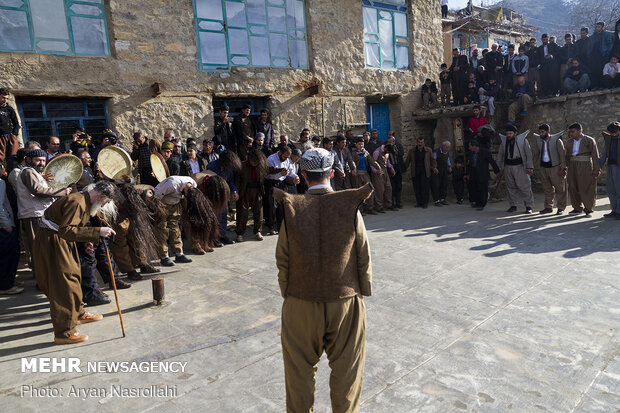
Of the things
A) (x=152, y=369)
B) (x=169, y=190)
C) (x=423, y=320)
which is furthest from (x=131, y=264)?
(x=423, y=320)

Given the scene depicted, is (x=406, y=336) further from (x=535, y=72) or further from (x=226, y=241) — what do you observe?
(x=535, y=72)

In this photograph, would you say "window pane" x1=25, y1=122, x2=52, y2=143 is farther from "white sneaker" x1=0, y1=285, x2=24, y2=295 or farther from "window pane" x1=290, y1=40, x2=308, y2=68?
"window pane" x1=290, y1=40, x2=308, y2=68

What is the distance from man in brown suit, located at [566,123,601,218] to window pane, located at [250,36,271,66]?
22.9 feet

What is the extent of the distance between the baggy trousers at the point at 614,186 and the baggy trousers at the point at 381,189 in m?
4.47

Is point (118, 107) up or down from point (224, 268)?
up

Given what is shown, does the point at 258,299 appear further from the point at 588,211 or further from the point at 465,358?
the point at 588,211

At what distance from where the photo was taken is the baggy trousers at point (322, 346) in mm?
2340

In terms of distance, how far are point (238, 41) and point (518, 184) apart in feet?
23.8

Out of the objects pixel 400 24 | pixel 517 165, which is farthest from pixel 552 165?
pixel 400 24

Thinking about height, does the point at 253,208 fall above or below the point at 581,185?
above

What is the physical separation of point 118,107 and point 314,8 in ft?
18.9

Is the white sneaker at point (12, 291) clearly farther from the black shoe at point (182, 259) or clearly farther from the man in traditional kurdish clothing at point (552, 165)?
the man in traditional kurdish clothing at point (552, 165)

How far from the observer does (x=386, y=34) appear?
12922 mm

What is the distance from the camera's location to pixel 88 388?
3207mm
